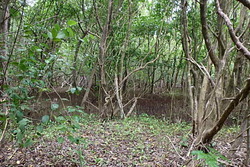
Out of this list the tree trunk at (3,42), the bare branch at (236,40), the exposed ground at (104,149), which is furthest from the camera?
the exposed ground at (104,149)

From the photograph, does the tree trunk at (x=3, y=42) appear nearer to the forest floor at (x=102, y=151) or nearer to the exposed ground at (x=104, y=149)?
the exposed ground at (x=104, y=149)

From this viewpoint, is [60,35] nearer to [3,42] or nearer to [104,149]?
[3,42]

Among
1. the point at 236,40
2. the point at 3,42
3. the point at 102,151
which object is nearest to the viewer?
the point at 236,40

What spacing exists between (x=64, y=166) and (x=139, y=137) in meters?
1.74

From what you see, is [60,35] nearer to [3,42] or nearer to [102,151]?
[3,42]

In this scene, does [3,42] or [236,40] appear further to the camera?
[3,42]

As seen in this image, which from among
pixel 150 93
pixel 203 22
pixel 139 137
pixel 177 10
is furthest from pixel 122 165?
pixel 150 93

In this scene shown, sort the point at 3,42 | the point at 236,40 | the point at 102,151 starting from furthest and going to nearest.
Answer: the point at 102,151
the point at 3,42
the point at 236,40

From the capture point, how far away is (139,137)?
3672 mm

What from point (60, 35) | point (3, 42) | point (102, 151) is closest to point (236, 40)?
point (60, 35)

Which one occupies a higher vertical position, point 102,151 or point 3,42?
point 3,42

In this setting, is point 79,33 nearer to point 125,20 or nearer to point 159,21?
point 125,20

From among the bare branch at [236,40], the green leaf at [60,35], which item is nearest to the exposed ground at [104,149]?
the green leaf at [60,35]

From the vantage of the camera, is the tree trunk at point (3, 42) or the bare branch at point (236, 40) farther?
the tree trunk at point (3, 42)
